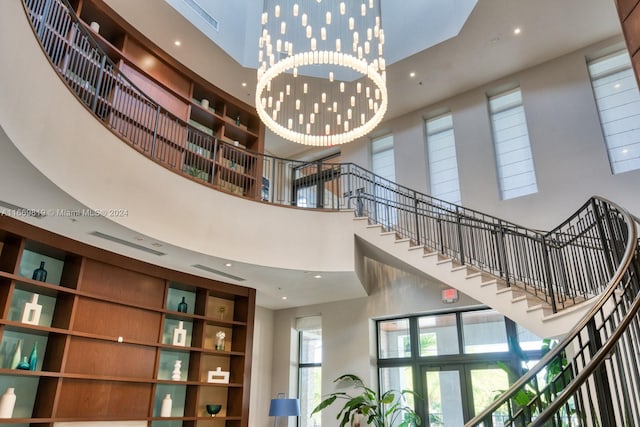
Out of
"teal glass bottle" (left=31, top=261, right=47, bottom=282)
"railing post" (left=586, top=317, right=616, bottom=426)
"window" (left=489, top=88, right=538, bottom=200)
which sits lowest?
"railing post" (left=586, top=317, right=616, bottom=426)

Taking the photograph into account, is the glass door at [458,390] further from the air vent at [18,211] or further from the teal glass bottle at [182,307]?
the air vent at [18,211]

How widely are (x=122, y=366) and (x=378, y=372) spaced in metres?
4.78

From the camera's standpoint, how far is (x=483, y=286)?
6297mm

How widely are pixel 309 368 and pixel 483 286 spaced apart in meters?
5.01

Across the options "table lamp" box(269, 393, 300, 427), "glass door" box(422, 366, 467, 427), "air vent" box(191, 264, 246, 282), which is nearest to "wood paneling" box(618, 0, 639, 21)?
"glass door" box(422, 366, 467, 427)

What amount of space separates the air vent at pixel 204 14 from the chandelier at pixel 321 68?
37.3 inches

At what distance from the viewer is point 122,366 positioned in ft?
22.3

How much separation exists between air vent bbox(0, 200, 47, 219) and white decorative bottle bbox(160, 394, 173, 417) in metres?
3.54

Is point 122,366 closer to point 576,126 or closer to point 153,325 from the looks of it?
point 153,325

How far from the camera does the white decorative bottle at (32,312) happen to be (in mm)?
5728

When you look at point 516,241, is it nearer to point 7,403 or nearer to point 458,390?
point 458,390

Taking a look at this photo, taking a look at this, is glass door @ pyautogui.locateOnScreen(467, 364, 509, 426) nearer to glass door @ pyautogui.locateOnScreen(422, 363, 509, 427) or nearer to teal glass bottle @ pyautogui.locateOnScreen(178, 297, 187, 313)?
glass door @ pyautogui.locateOnScreen(422, 363, 509, 427)

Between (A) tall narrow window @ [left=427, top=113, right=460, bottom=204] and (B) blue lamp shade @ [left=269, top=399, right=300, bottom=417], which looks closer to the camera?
(B) blue lamp shade @ [left=269, top=399, right=300, bottom=417]

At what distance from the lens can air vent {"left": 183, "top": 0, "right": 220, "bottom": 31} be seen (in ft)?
25.8
